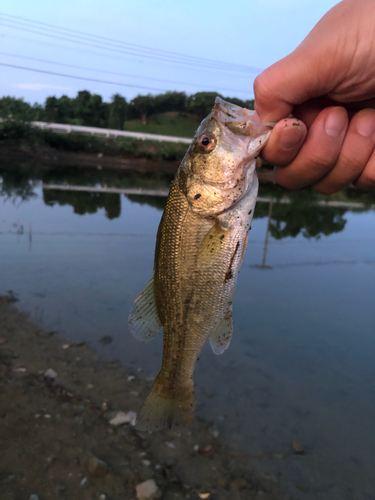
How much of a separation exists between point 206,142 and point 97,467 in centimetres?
296

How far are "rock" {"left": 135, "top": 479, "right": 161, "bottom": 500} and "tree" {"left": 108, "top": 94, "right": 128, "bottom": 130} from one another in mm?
52559

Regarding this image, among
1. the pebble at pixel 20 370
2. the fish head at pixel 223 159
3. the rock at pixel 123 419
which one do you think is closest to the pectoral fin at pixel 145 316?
the fish head at pixel 223 159

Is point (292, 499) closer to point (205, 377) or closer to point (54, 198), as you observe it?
point (205, 377)

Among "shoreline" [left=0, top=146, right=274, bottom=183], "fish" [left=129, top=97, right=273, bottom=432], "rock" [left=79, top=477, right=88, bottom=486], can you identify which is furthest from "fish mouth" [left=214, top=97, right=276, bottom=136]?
"shoreline" [left=0, top=146, right=274, bottom=183]

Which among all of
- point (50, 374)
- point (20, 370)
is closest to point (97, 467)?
point (50, 374)

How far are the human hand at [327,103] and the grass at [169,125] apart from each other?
5510 cm

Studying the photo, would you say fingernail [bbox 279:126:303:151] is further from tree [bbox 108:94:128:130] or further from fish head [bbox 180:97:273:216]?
tree [bbox 108:94:128:130]

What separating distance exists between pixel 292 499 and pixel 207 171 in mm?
3120

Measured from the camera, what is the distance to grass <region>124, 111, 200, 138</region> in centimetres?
5663

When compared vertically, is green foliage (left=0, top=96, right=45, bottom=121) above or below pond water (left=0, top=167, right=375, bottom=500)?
above

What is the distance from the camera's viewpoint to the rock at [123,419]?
395 cm

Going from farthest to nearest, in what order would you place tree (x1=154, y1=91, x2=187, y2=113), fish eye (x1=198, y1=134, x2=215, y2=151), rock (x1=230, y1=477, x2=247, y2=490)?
tree (x1=154, y1=91, x2=187, y2=113), rock (x1=230, y1=477, x2=247, y2=490), fish eye (x1=198, y1=134, x2=215, y2=151)

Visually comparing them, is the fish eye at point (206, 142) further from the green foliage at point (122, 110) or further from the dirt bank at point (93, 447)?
the green foliage at point (122, 110)

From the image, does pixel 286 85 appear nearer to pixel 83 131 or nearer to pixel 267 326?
pixel 267 326
